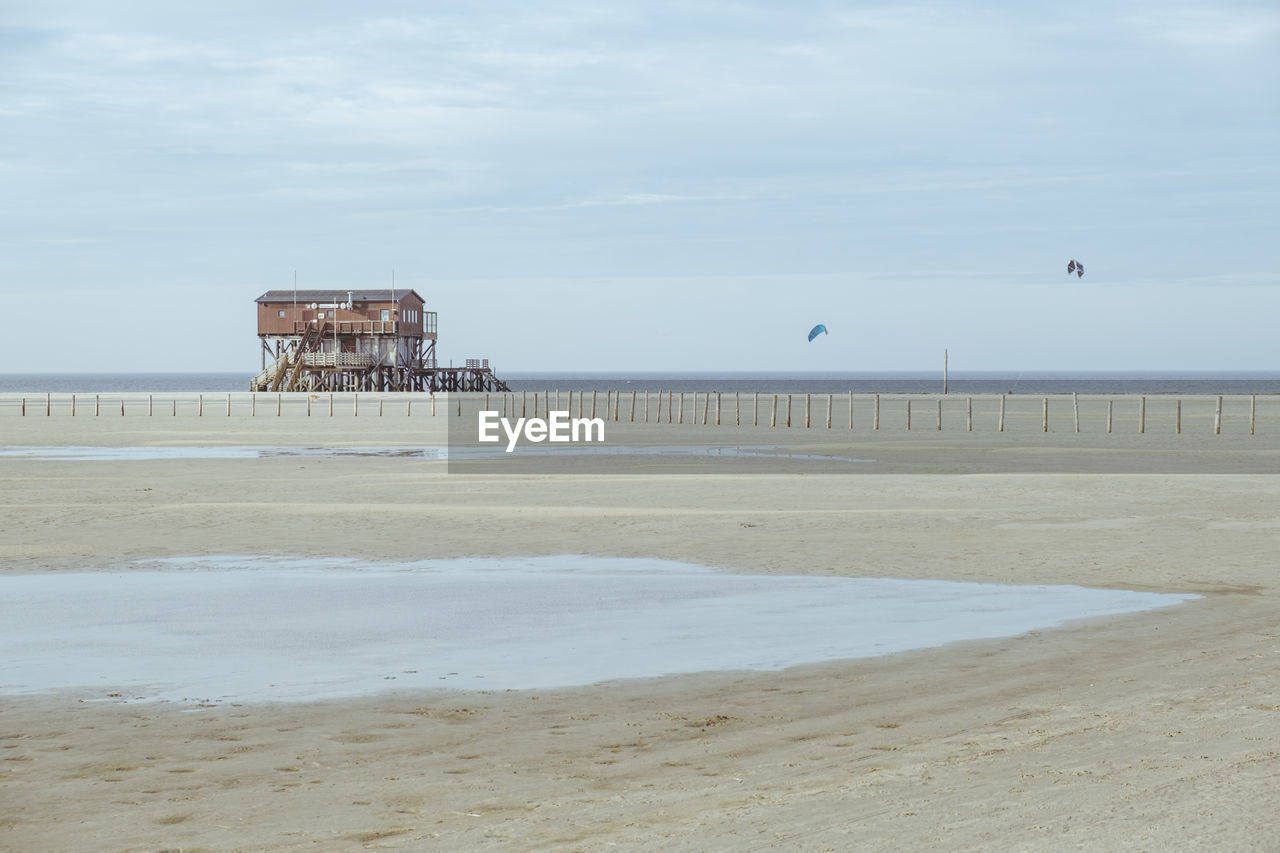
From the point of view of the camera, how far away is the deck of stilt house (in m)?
94.9

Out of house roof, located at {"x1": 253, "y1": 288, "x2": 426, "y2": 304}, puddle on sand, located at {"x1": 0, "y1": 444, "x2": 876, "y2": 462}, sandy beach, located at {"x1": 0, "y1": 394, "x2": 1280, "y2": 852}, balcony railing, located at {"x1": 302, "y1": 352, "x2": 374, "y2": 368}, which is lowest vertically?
puddle on sand, located at {"x1": 0, "y1": 444, "x2": 876, "y2": 462}

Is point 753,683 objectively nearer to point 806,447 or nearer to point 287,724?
point 287,724

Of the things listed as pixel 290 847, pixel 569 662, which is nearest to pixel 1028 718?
pixel 569 662

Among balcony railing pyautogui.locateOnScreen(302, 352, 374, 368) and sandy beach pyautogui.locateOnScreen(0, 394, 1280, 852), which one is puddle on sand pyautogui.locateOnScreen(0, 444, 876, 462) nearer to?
sandy beach pyautogui.locateOnScreen(0, 394, 1280, 852)

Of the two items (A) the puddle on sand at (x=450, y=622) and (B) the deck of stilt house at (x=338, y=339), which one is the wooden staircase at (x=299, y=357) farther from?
(A) the puddle on sand at (x=450, y=622)

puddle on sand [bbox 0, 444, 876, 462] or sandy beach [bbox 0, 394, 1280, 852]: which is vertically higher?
sandy beach [bbox 0, 394, 1280, 852]

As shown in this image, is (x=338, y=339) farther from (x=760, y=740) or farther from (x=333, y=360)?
(x=760, y=740)

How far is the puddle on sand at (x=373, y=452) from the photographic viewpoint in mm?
32656

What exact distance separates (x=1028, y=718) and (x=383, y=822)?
3.54m

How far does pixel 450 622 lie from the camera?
10789 mm

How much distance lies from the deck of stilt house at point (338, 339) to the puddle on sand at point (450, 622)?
82667 millimetres

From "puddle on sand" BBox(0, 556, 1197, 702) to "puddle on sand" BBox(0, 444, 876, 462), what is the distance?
18.8m

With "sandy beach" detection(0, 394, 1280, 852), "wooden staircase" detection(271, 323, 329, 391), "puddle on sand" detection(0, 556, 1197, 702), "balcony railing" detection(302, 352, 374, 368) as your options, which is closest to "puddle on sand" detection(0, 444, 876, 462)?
"sandy beach" detection(0, 394, 1280, 852)

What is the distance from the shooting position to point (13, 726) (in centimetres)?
728
